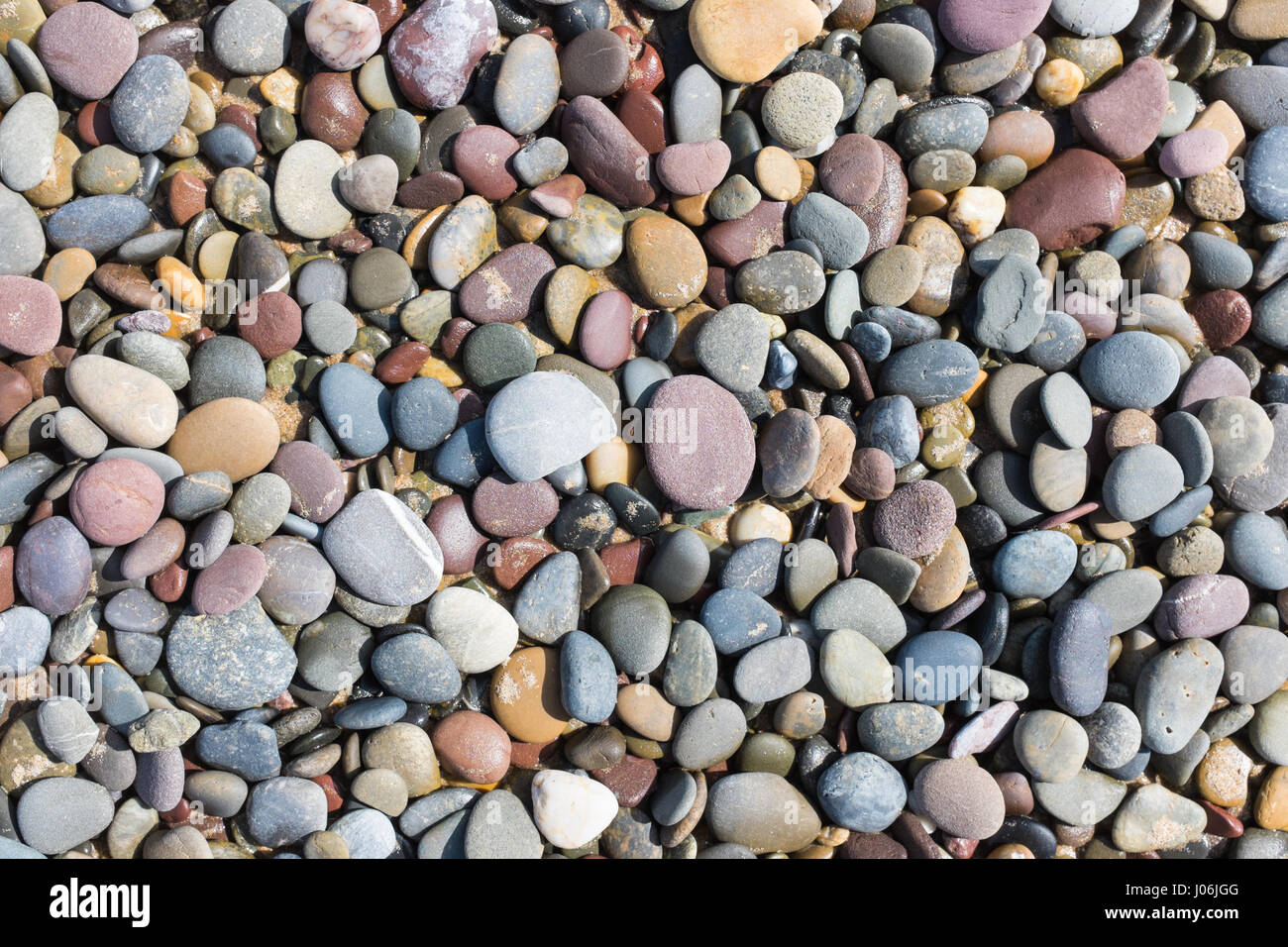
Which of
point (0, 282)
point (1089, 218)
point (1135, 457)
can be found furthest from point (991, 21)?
point (0, 282)

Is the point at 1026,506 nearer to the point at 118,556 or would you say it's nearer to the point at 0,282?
the point at 118,556

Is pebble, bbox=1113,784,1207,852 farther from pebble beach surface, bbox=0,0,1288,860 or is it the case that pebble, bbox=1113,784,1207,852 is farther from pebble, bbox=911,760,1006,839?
pebble, bbox=911,760,1006,839

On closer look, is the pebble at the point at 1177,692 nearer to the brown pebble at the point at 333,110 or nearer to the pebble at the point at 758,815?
the pebble at the point at 758,815

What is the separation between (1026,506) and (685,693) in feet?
2.71

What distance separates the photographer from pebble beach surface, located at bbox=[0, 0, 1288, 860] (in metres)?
1.82

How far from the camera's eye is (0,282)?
6.07 feet

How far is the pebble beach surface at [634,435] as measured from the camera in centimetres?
182

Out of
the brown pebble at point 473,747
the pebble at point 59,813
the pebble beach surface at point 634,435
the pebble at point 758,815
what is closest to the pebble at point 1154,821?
the pebble beach surface at point 634,435

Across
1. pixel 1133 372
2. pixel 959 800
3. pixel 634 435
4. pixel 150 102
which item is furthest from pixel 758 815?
pixel 150 102

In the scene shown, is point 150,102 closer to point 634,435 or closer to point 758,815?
point 634,435

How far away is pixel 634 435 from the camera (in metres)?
1.97

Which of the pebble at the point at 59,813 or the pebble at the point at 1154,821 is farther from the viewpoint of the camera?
the pebble at the point at 1154,821

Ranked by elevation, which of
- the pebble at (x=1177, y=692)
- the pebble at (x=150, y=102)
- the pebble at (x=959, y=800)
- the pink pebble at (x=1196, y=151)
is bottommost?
the pebble at (x=959, y=800)
